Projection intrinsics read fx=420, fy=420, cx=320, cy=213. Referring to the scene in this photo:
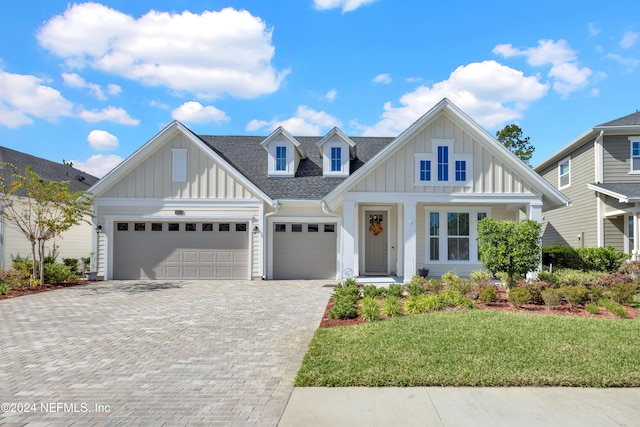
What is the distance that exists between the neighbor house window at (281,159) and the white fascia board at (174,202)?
242 cm

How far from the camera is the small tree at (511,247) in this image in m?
10.7

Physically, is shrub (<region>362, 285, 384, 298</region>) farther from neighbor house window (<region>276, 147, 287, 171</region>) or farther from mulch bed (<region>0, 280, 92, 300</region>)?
mulch bed (<region>0, 280, 92, 300</region>)

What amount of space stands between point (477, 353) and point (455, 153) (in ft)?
31.2

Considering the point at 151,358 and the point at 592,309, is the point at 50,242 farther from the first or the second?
the point at 592,309

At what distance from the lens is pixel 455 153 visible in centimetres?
1419

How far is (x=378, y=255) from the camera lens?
16.5 m

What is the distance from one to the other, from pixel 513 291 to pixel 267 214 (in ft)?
30.3

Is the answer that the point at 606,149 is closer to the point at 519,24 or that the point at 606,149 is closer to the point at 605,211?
the point at 605,211

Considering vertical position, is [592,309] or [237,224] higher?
[237,224]

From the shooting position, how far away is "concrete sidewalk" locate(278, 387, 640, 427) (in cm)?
402

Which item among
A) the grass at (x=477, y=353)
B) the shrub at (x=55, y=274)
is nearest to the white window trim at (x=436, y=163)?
the grass at (x=477, y=353)

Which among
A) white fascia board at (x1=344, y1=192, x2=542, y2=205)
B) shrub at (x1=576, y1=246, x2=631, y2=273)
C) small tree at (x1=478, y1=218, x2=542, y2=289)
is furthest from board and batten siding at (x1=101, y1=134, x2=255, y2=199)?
shrub at (x1=576, y1=246, x2=631, y2=273)

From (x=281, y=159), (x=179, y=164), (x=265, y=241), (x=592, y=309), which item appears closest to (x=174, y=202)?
(x=179, y=164)

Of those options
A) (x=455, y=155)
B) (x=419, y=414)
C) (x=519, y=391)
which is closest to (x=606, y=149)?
(x=455, y=155)
